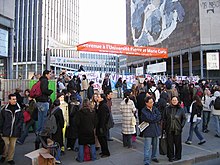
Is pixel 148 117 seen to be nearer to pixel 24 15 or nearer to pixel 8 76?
pixel 8 76

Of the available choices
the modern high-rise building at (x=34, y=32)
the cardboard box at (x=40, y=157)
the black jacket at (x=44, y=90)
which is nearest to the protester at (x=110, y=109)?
the black jacket at (x=44, y=90)

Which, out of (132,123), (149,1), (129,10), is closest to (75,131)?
(132,123)

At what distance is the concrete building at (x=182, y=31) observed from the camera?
1358 inches

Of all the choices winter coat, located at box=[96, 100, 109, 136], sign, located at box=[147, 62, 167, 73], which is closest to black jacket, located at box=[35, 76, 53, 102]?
winter coat, located at box=[96, 100, 109, 136]

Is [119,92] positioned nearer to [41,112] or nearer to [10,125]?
[41,112]

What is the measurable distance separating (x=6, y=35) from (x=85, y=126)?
450 inches

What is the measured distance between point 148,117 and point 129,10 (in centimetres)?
5659

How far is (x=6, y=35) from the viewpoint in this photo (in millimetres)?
15078

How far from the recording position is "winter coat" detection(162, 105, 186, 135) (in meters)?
6.36

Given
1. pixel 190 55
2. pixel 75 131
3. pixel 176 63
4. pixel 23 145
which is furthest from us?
pixel 176 63

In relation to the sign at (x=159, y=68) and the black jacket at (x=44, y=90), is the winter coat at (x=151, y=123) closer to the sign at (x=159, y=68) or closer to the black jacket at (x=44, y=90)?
the black jacket at (x=44, y=90)

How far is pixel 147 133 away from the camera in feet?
20.1

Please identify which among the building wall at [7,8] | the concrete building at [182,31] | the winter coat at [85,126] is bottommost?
the winter coat at [85,126]

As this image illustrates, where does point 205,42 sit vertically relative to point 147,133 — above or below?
above
